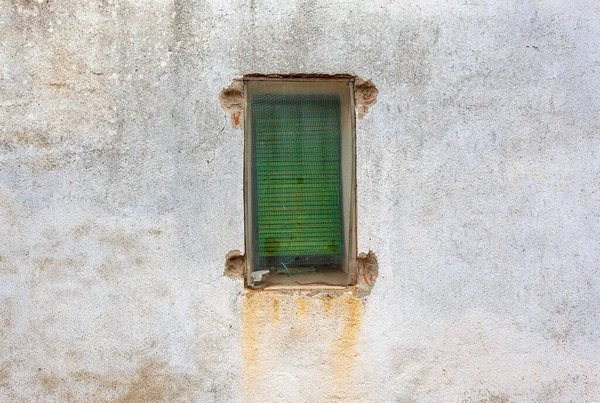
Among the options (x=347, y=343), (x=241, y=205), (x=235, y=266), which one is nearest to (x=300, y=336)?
(x=347, y=343)

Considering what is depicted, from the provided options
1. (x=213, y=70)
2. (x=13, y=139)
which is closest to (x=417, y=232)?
(x=213, y=70)

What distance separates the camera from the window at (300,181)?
297 centimetres

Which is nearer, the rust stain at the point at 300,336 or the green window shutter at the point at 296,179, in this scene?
the rust stain at the point at 300,336

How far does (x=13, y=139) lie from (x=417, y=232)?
229cm

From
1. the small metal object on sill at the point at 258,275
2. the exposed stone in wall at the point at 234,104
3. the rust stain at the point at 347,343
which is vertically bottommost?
the rust stain at the point at 347,343

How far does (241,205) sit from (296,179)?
404 millimetres

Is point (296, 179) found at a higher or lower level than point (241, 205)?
higher

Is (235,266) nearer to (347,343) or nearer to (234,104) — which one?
(347,343)

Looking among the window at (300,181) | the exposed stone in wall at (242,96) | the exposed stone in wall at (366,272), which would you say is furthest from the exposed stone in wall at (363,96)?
the exposed stone in wall at (366,272)

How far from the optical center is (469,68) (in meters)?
2.83

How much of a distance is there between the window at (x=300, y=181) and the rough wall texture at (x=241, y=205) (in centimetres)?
19

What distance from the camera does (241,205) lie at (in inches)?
110

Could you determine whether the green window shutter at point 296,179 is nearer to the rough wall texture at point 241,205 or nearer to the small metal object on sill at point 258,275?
the small metal object on sill at point 258,275

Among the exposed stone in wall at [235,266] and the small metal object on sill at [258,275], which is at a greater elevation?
the exposed stone in wall at [235,266]
